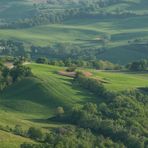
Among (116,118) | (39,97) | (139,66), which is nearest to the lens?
(116,118)

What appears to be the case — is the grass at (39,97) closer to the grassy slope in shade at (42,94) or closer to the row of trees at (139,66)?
the grassy slope in shade at (42,94)

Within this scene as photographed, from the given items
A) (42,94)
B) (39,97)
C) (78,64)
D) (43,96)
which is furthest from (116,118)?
(78,64)

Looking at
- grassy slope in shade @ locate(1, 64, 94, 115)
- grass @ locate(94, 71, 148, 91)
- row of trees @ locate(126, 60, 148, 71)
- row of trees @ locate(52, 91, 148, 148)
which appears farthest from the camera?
row of trees @ locate(126, 60, 148, 71)

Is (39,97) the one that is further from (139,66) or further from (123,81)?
(139,66)

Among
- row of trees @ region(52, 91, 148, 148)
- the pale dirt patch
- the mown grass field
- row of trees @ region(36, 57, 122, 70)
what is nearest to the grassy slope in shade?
the mown grass field

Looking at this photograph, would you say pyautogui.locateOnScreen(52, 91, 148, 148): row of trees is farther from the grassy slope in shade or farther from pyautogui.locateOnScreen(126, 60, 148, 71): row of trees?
pyautogui.locateOnScreen(126, 60, 148, 71): row of trees

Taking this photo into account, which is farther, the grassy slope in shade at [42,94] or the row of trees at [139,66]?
the row of trees at [139,66]

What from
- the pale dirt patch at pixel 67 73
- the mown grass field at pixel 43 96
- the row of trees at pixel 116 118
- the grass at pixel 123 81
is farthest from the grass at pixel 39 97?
the grass at pixel 123 81

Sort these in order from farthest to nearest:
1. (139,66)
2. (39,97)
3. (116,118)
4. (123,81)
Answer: (139,66) → (123,81) → (39,97) → (116,118)

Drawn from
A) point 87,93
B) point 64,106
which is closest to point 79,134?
point 64,106

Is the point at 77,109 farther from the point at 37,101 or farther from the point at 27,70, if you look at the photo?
the point at 27,70

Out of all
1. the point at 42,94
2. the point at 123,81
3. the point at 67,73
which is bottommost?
the point at 123,81
